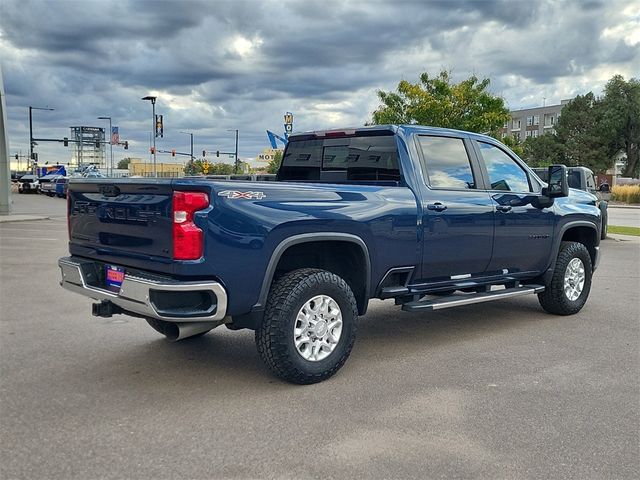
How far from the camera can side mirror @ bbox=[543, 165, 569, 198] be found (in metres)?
6.43

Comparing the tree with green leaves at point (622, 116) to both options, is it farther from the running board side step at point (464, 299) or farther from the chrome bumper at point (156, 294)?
the chrome bumper at point (156, 294)

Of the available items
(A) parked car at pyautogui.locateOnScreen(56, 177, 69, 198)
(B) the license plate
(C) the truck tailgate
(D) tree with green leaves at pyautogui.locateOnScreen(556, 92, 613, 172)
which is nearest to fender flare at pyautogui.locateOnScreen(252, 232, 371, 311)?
(C) the truck tailgate

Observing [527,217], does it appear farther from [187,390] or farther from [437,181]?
[187,390]

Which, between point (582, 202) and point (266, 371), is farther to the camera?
point (582, 202)

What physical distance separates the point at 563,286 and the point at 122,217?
4956 millimetres

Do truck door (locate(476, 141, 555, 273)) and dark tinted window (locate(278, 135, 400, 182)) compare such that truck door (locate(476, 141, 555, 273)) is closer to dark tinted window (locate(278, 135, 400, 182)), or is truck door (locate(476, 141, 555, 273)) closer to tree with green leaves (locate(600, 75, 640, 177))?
dark tinted window (locate(278, 135, 400, 182))

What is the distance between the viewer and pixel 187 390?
452cm

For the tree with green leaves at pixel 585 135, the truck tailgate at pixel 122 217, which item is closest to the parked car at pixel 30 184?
the truck tailgate at pixel 122 217

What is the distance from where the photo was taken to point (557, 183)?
6477 millimetres

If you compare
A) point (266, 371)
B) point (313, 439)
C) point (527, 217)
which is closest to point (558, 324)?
point (527, 217)

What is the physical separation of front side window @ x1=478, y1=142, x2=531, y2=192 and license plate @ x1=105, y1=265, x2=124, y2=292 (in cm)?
370

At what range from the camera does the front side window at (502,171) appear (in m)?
6.32

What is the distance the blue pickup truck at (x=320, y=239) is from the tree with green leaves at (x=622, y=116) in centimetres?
6235

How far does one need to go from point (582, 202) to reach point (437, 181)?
2.62 meters
